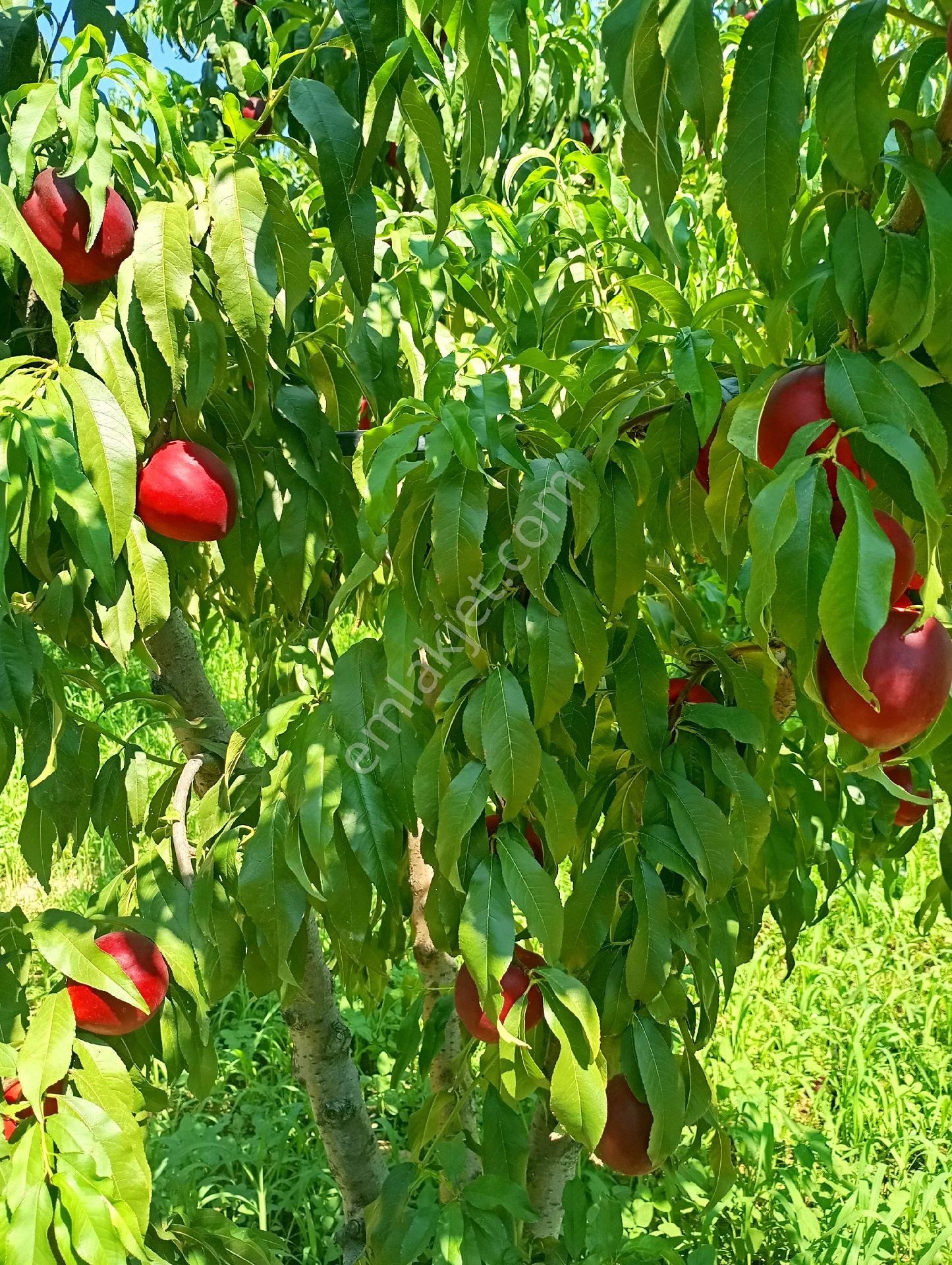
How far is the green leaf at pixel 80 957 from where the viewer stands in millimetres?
862

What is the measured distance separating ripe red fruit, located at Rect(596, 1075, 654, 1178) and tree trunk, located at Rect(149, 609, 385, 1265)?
35 centimetres

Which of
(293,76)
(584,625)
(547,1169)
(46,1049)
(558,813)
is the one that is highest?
(293,76)

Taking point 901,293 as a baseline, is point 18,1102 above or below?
below

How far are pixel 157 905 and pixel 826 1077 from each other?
1.76 meters

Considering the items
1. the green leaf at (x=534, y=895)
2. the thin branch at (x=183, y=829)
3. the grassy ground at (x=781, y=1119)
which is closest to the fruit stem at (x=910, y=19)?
the green leaf at (x=534, y=895)

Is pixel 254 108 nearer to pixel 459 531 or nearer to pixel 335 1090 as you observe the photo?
pixel 335 1090

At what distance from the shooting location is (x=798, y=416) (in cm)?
56

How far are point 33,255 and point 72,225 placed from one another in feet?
0.35

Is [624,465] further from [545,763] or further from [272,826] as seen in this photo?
[272,826]

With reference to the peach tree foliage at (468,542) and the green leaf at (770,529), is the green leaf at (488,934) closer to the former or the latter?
the peach tree foliage at (468,542)

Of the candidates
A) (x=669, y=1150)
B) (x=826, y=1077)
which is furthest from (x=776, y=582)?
(x=826, y=1077)

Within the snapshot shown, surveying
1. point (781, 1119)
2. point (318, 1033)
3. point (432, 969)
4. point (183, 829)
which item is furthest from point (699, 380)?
point (781, 1119)

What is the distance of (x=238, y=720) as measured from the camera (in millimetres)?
3664

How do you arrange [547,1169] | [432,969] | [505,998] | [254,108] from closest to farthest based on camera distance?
1. [505,998]
2. [547,1169]
3. [432,969]
4. [254,108]
